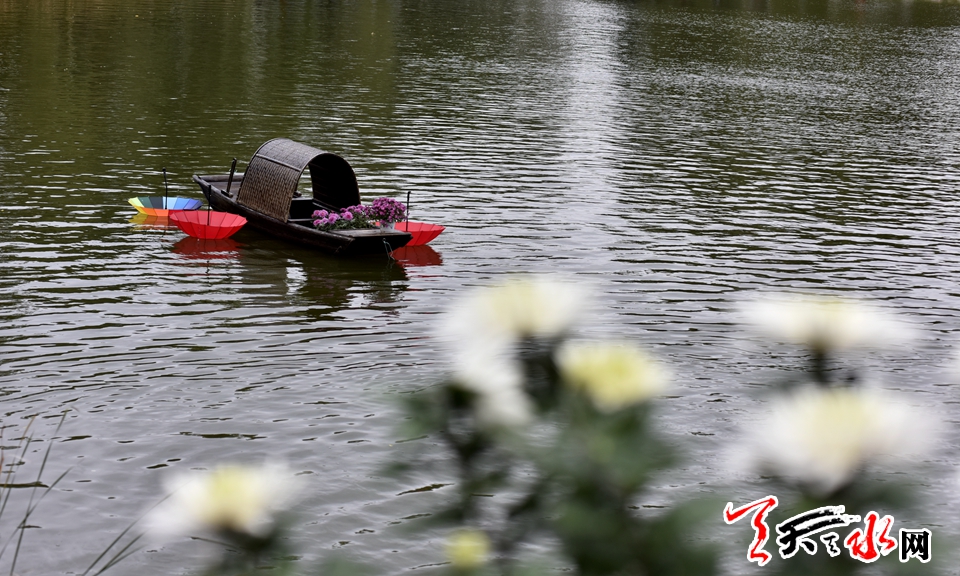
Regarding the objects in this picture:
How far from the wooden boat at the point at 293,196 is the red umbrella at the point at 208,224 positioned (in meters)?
0.61

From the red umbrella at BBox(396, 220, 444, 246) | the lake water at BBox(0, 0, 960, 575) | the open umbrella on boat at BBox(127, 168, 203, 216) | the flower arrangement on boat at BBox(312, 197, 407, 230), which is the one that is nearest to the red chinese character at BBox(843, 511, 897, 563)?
the lake water at BBox(0, 0, 960, 575)

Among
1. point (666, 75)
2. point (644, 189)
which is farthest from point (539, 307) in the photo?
point (666, 75)

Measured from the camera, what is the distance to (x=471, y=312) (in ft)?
4.75

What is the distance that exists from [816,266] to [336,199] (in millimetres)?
10055

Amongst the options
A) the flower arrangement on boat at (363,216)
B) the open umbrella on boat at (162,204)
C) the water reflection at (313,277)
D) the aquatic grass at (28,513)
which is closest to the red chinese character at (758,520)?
the aquatic grass at (28,513)

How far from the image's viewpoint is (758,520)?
4.72 feet

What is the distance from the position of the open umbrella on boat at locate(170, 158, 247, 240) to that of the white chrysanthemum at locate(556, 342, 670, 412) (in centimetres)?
1998

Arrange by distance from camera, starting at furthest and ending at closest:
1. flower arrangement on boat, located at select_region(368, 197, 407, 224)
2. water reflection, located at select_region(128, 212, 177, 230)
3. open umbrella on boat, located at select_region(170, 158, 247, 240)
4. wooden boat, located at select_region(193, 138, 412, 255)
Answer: water reflection, located at select_region(128, 212, 177, 230)
open umbrella on boat, located at select_region(170, 158, 247, 240)
flower arrangement on boat, located at select_region(368, 197, 407, 224)
wooden boat, located at select_region(193, 138, 412, 255)

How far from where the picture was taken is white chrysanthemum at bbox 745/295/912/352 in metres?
1.29

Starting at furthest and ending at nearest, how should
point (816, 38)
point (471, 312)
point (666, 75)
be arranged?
1. point (816, 38)
2. point (666, 75)
3. point (471, 312)

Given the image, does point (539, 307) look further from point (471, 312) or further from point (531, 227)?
point (531, 227)

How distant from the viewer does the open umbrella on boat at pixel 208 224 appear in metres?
20.6

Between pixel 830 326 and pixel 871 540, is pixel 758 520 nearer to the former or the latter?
pixel 871 540

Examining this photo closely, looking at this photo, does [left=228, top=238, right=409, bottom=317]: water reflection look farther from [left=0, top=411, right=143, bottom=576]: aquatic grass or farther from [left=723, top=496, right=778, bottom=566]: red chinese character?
[left=723, top=496, right=778, bottom=566]: red chinese character
